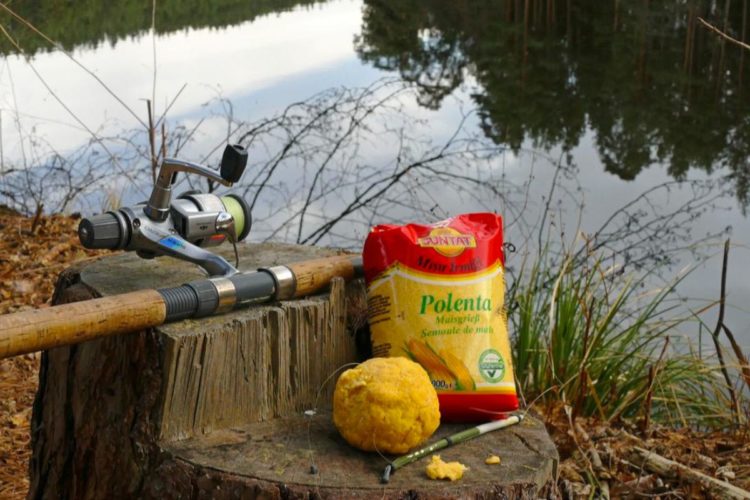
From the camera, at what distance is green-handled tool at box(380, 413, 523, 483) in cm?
282

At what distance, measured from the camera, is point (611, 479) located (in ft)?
13.0

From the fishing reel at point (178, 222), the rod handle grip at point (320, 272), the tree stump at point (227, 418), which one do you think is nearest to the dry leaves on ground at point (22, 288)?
the tree stump at point (227, 418)

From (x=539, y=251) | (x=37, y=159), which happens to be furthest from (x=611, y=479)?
(x=37, y=159)

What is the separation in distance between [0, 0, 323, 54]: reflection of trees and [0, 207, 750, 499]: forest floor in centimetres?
522

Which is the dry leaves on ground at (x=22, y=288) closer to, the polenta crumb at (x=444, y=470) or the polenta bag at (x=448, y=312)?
the polenta bag at (x=448, y=312)

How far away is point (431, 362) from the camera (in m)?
3.17

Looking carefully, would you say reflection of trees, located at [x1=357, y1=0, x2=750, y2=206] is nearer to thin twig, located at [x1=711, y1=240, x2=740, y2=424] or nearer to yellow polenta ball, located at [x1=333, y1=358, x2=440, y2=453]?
thin twig, located at [x1=711, y1=240, x2=740, y2=424]

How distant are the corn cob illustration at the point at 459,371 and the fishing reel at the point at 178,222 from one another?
79 centimetres

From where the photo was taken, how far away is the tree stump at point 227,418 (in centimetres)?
280

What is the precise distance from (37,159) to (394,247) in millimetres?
4953

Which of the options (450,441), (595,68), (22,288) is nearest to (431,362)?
(450,441)

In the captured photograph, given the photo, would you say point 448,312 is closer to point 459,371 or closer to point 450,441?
point 459,371

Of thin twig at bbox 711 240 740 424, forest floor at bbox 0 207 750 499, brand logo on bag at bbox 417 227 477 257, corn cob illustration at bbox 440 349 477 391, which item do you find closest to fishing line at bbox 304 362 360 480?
corn cob illustration at bbox 440 349 477 391

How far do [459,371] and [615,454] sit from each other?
1284 mm
